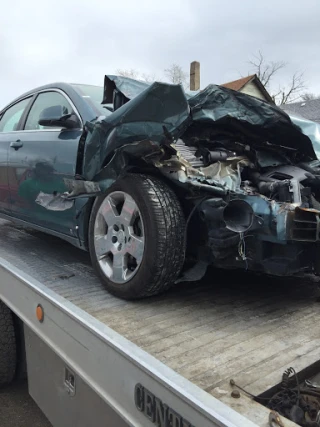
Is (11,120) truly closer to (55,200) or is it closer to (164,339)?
(55,200)

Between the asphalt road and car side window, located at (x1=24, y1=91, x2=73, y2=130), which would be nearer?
the asphalt road

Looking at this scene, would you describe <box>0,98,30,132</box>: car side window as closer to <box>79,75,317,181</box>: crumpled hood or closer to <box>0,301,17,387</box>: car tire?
<box>79,75,317,181</box>: crumpled hood

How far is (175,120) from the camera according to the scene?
91.9 inches

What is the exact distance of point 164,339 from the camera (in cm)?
193

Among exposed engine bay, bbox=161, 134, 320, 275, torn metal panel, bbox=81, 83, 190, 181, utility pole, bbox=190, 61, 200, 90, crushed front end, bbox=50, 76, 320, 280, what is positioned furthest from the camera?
utility pole, bbox=190, 61, 200, 90

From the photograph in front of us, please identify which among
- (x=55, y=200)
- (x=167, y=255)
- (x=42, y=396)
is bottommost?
(x=42, y=396)

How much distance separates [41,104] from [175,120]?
197 cm

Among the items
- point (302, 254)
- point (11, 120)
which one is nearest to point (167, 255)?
point (302, 254)

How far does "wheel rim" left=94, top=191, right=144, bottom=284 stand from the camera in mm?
2436

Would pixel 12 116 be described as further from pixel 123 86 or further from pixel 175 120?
pixel 175 120

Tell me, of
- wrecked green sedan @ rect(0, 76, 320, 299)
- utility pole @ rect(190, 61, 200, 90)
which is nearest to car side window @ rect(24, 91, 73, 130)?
wrecked green sedan @ rect(0, 76, 320, 299)

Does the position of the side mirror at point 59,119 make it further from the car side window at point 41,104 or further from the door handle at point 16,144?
the door handle at point 16,144

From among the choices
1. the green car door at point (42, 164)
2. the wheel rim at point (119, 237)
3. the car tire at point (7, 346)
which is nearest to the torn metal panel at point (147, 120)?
the wheel rim at point (119, 237)

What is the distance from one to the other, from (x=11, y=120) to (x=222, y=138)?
258 centimetres
